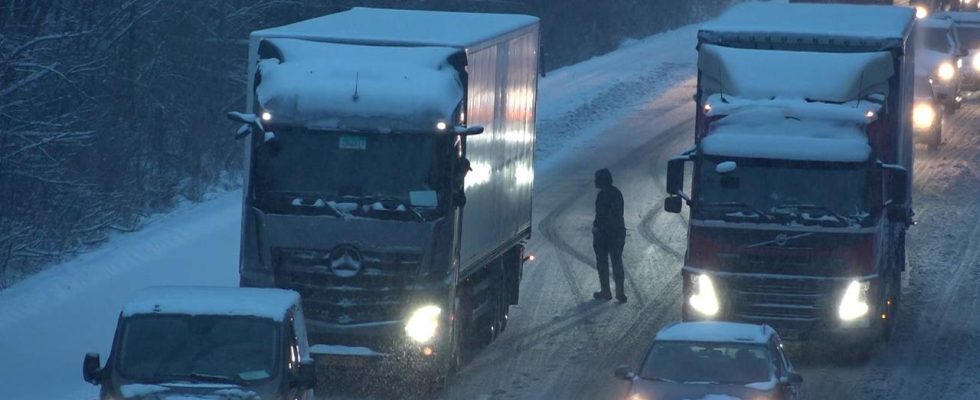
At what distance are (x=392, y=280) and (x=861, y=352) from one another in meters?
5.65

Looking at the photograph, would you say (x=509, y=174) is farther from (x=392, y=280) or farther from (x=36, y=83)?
(x=36, y=83)

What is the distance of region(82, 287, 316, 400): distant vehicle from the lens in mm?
11266

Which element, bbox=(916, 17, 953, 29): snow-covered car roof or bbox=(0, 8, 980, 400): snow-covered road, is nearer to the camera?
bbox=(0, 8, 980, 400): snow-covered road

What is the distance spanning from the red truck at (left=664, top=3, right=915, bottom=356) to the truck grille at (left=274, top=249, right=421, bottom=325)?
12.2 feet

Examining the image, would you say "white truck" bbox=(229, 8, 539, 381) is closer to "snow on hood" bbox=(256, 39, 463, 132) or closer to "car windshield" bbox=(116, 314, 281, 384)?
"snow on hood" bbox=(256, 39, 463, 132)

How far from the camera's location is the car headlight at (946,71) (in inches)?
1494

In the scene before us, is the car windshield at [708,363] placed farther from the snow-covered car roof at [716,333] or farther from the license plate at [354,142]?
the license plate at [354,142]

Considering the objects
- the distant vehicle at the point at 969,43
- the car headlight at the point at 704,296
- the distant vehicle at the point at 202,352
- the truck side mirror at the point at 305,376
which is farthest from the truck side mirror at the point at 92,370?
the distant vehicle at the point at 969,43

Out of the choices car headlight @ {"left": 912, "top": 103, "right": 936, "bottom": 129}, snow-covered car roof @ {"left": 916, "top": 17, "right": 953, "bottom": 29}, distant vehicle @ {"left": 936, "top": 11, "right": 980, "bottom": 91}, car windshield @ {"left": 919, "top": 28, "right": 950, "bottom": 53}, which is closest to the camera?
car headlight @ {"left": 912, "top": 103, "right": 936, "bottom": 129}

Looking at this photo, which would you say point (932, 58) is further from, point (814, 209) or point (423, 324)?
point (423, 324)

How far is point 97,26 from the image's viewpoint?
23453 mm

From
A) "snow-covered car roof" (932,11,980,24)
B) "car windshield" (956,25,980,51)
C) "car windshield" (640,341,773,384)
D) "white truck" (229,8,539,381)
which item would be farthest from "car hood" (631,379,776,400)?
"snow-covered car roof" (932,11,980,24)

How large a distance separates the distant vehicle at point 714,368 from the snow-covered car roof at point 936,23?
2643cm

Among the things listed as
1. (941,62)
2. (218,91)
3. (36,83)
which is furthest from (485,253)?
(941,62)
